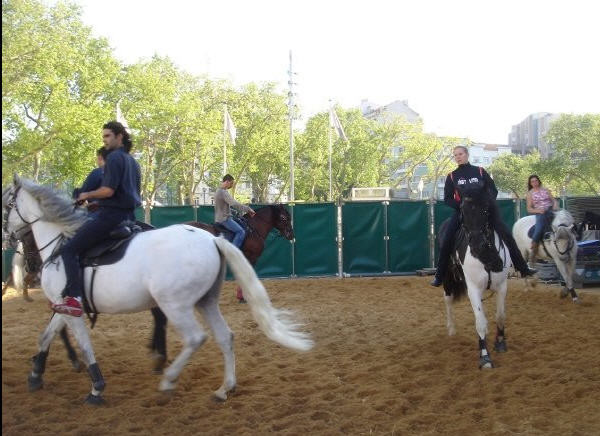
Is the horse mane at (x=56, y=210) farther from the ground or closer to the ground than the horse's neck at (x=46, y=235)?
farther from the ground

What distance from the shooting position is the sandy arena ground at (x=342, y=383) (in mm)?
4750

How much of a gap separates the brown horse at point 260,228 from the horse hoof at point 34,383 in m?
6.42

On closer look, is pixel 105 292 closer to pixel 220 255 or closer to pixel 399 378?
pixel 220 255

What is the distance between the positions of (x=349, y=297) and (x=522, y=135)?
136594 millimetres

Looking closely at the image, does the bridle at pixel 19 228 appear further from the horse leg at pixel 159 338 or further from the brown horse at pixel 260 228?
the brown horse at pixel 260 228

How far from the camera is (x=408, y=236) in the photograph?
17.4 metres

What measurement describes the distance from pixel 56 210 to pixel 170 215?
11.2m

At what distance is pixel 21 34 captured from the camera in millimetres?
3109

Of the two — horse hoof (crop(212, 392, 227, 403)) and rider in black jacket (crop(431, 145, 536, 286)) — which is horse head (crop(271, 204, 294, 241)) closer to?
rider in black jacket (crop(431, 145, 536, 286))

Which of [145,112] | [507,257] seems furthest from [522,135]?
[507,257]

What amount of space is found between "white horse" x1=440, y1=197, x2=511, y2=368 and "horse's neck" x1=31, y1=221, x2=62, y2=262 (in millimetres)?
4333

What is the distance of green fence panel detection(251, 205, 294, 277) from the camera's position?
17109 mm

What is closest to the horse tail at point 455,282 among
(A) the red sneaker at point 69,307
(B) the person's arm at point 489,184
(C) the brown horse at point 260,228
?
(B) the person's arm at point 489,184

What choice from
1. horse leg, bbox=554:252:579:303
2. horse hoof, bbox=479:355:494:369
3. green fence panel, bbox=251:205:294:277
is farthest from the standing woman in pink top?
green fence panel, bbox=251:205:294:277
